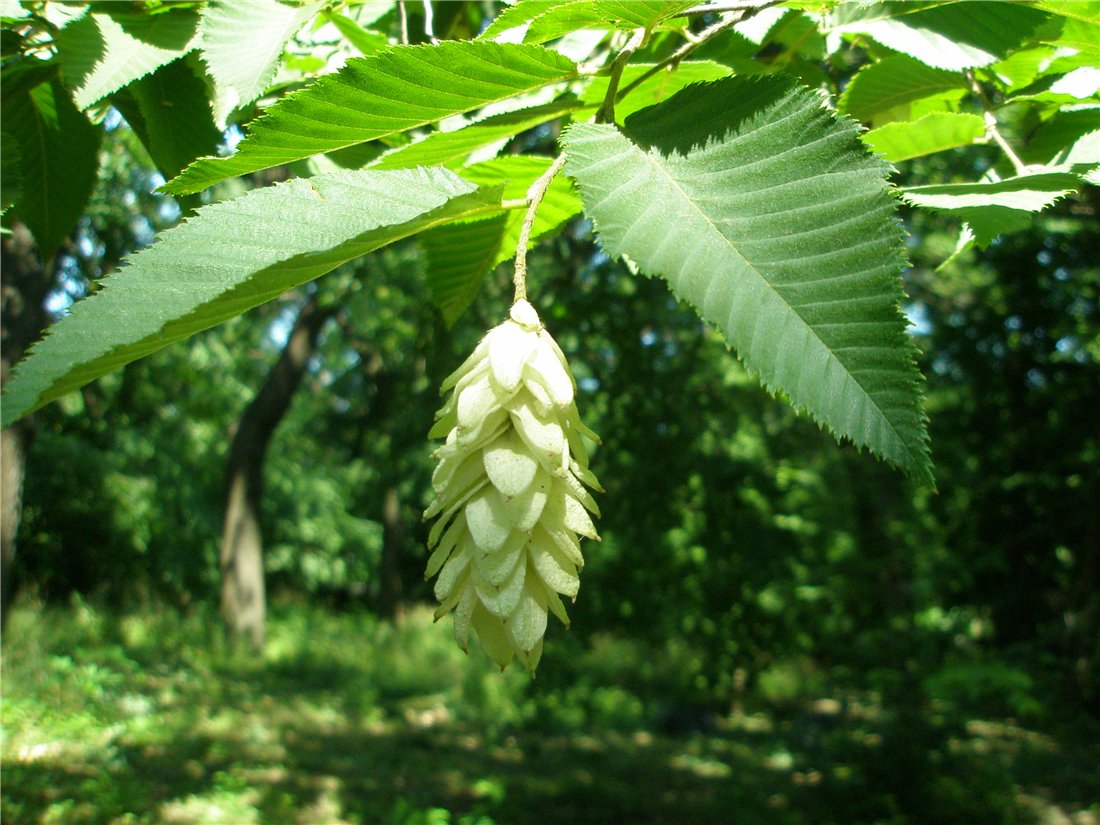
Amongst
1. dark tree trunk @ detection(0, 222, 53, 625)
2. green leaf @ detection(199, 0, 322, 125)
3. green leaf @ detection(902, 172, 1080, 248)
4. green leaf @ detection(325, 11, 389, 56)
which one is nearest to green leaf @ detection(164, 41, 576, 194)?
green leaf @ detection(199, 0, 322, 125)

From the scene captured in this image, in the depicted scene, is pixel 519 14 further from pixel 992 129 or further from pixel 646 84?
pixel 992 129

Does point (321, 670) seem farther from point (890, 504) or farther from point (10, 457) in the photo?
point (890, 504)

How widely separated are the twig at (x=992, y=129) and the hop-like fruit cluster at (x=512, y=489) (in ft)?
1.49

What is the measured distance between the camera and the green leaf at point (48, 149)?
2.99 ft

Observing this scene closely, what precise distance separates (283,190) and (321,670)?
1002 centimetres

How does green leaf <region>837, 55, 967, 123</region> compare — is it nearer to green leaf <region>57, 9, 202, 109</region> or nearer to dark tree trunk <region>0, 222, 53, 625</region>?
green leaf <region>57, 9, 202, 109</region>

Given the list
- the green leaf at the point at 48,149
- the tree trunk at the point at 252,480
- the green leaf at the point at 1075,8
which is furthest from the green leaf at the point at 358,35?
the tree trunk at the point at 252,480

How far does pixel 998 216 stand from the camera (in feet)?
2.00

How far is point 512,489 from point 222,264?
0.20 m

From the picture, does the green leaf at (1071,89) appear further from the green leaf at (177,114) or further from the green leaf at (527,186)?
the green leaf at (177,114)

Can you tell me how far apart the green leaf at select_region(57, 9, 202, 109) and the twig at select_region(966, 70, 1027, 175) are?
0.74m

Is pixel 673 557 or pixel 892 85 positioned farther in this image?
pixel 673 557

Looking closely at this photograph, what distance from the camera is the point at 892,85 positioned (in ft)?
2.81

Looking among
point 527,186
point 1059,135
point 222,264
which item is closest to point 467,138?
point 527,186
